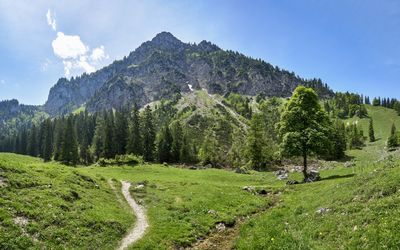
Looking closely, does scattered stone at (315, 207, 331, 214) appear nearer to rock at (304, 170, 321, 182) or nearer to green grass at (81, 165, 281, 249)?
green grass at (81, 165, 281, 249)

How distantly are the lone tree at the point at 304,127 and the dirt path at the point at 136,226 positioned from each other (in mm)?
24186

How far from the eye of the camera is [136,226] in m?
27.9

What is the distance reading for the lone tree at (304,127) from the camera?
4856 centimetres

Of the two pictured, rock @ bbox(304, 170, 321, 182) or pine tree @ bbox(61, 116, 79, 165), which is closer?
rock @ bbox(304, 170, 321, 182)

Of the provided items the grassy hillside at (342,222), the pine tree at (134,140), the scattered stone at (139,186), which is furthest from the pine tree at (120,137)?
the grassy hillside at (342,222)

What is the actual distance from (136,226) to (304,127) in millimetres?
31840

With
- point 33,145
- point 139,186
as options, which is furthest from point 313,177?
point 33,145

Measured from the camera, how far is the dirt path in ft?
79.9

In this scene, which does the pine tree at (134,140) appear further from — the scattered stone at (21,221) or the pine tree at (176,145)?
the scattered stone at (21,221)

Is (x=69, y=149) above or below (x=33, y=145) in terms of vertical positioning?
below

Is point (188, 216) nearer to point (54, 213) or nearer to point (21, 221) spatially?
point (54, 213)

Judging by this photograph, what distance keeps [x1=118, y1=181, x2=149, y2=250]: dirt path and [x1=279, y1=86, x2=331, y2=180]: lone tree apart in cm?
2419

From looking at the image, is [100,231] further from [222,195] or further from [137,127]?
[137,127]

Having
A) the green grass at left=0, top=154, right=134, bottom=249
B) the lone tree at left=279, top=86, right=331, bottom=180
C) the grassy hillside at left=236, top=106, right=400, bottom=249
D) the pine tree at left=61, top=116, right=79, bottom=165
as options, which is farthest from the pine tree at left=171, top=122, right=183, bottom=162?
the grassy hillside at left=236, top=106, right=400, bottom=249
